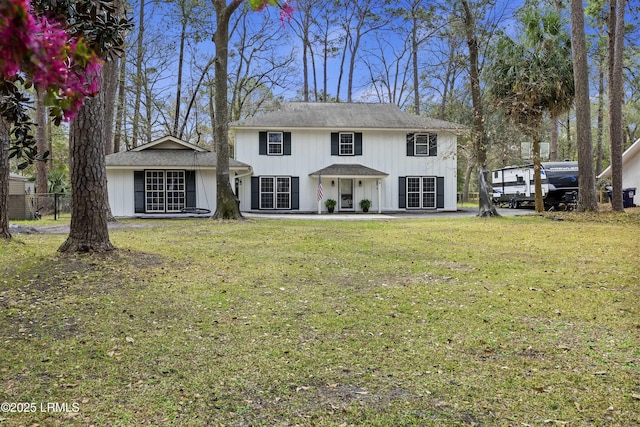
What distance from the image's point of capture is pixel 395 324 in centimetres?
421

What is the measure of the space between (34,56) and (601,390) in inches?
136

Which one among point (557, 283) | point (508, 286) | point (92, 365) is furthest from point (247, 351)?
point (557, 283)

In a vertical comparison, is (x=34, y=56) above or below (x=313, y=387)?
above

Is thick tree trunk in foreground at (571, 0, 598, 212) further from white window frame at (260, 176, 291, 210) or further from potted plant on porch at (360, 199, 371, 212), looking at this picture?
white window frame at (260, 176, 291, 210)

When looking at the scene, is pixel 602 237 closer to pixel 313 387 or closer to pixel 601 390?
pixel 601 390

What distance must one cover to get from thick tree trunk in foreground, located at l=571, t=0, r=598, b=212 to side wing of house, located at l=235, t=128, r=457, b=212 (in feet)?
24.0

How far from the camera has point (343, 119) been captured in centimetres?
2427

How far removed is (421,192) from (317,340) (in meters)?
21.3

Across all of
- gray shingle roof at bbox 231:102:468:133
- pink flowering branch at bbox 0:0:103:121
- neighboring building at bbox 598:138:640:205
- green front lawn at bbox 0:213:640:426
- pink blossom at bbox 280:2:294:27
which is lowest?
green front lawn at bbox 0:213:640:426

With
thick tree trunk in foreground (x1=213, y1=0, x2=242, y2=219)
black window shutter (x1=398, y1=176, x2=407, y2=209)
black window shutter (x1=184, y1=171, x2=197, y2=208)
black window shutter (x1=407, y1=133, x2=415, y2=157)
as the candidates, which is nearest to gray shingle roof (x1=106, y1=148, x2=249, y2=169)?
black window shutter (x1=184, y1=171, x2=197, y2=208)

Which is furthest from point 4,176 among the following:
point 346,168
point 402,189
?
point 402,189

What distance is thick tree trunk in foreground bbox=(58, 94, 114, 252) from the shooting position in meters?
6.91

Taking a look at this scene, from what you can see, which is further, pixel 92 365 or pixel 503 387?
pixel 92 365

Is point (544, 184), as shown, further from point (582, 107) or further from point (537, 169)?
point (582, 107)
